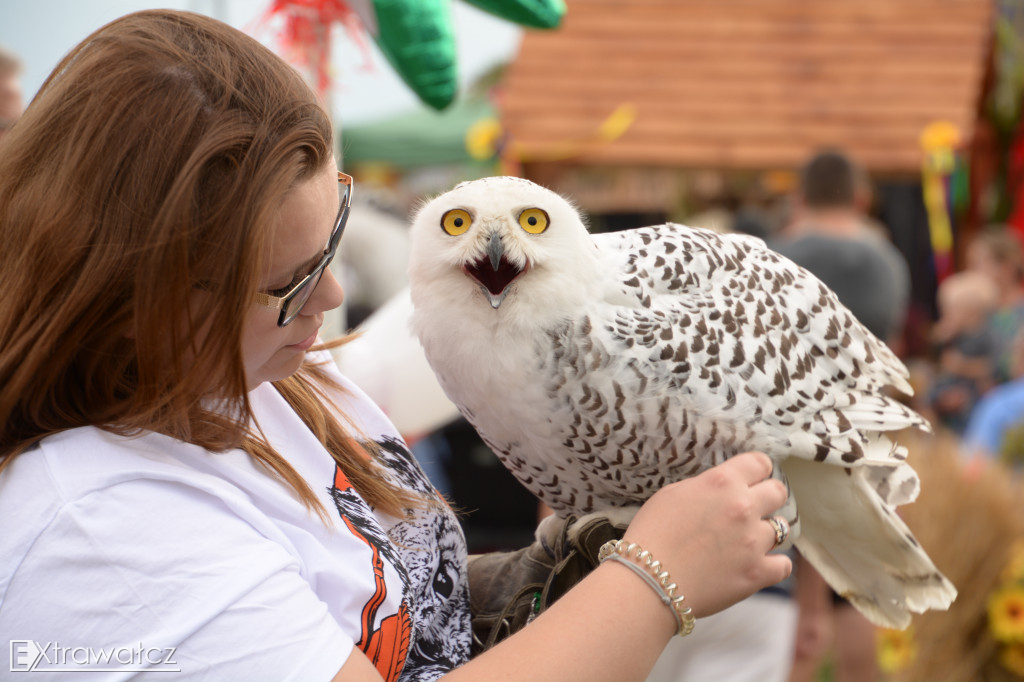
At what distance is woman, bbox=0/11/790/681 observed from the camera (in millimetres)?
777

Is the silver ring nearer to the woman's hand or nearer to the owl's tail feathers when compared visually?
the woman's hand

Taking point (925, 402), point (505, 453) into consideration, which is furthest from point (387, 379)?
point (925, 402)

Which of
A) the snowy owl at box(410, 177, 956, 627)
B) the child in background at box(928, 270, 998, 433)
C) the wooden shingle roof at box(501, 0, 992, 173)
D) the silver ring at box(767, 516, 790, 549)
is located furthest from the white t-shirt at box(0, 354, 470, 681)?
the wooden shingle roof at box(501, 0, 992, 173)

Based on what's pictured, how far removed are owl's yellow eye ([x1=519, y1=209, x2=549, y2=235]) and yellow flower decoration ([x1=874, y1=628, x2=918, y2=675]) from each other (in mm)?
2816

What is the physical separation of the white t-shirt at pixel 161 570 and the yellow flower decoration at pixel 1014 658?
3163mm

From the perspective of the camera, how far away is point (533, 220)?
4.16ft

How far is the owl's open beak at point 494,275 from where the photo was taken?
1253 millimetres

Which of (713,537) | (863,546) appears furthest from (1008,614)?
(713,537)

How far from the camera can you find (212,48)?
89 cm

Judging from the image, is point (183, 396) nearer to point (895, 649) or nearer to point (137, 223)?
point (137, 223)

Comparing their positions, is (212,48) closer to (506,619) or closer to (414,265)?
(414,265)

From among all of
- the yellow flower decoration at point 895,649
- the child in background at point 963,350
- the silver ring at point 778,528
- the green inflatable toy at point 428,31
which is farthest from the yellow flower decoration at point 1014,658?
the green inflatable toy at point 428,31

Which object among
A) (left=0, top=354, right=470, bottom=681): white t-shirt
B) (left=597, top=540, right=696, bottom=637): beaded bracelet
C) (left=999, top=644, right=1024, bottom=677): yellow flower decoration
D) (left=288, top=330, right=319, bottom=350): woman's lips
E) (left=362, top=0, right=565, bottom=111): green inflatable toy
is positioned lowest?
(left=999, top=644, right=1024, bottom=677): yellow flower decoration

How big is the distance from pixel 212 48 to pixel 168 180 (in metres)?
0.15
